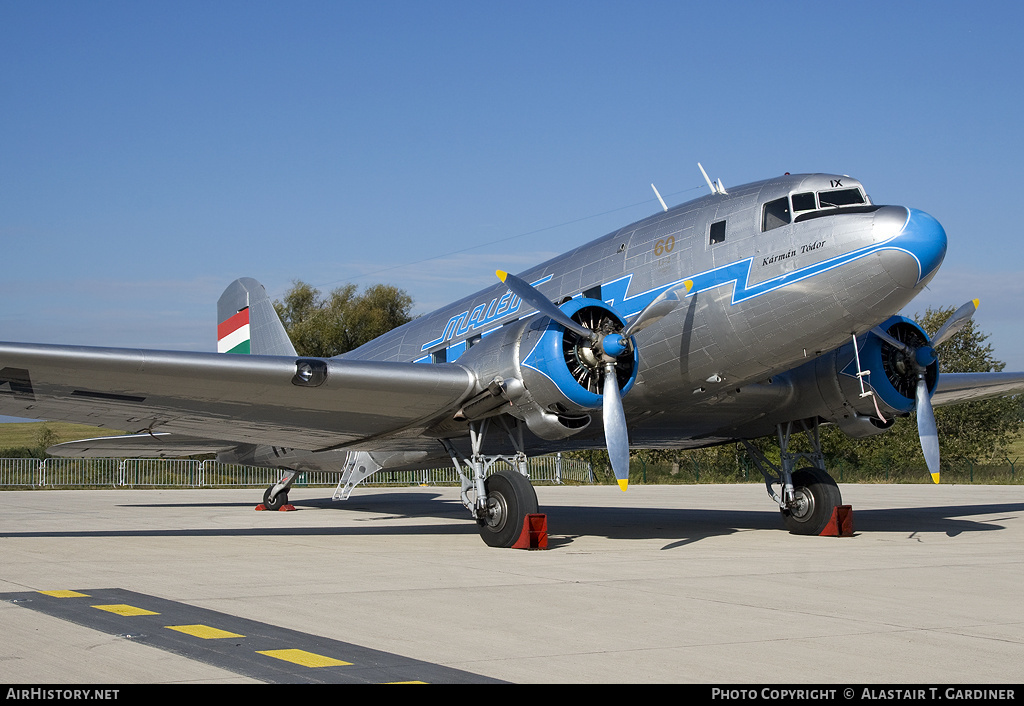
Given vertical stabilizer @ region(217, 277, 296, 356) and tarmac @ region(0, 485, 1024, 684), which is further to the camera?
vertical stabilizer @ region(217, 277, 296, 356)

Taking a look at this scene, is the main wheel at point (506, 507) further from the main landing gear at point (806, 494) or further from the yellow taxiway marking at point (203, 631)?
the yellow taxiway marking at point (203, 631)

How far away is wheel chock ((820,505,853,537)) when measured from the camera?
45.5 ft

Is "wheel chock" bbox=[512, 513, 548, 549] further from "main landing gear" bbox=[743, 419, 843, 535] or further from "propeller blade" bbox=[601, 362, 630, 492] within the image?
"main landing gear" bbox=[743, 419, 843, 535]

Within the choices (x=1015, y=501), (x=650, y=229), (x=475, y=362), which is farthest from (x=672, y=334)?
(x=1015, y=501)

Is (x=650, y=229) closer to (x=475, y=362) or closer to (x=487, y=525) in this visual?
(x=475, y=362)

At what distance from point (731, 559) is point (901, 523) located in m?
7.24

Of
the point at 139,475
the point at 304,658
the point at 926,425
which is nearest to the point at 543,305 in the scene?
the point at 926,425

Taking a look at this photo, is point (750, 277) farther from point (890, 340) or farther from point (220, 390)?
point (220, 390)

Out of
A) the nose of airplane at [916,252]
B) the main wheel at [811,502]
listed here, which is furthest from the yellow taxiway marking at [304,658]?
the main wheel at [811,502]

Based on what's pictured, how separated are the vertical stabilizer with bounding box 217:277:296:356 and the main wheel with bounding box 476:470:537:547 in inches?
339

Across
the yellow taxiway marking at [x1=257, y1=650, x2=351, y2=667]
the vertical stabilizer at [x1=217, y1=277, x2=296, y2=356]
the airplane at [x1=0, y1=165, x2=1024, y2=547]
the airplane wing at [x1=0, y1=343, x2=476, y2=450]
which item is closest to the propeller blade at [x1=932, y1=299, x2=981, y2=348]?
the airplane at [x1=0, y1=165, x2=1024, y2=547]

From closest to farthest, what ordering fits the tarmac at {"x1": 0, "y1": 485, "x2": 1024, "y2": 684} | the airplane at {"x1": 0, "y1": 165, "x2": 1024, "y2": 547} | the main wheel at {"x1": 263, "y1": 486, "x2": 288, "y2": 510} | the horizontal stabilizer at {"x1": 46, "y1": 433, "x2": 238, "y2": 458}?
the tarmac at {"x1": 0, "y1": 485, "x2": 1024, "y2": 684}, the airplane at {"x1": 0, "y1": 165, "x2": 1024, "y2": 547}, the horizontal stabilizer at {"x1": 46, "y1": 433, "x2": 238, "y2": 458}, the main wheel at {"x1": 263, "y1": 486, "x2": 288, "y2": 510}

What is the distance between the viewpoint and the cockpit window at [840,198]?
11203 mm

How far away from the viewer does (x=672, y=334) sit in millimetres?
11773
